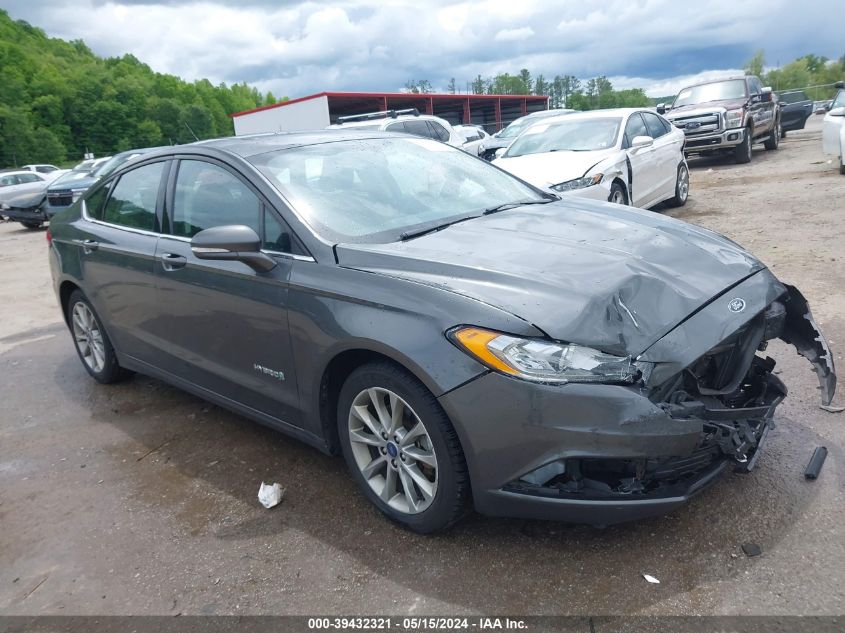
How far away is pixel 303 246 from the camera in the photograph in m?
3.17

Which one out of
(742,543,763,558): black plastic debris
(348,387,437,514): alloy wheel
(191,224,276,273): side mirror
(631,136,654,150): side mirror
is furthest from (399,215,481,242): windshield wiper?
(631,136,654,150): side mirror

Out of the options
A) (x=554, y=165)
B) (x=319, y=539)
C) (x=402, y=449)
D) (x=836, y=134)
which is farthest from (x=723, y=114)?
(x=319, y=539)

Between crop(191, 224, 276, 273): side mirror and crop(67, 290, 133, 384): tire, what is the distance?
2.10 meters

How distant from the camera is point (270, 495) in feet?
11.0

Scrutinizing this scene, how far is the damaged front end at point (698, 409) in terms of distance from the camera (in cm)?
246

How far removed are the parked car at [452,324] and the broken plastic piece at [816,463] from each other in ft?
0.82

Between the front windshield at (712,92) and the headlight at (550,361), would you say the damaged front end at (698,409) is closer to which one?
the headlight at (550,361)

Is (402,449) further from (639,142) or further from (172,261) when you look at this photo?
(639,142)

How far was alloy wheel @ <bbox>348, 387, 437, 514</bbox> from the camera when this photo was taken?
110 inches

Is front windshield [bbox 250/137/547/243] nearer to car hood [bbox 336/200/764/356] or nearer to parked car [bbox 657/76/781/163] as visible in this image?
car hood [bbox 336/200/764/356]

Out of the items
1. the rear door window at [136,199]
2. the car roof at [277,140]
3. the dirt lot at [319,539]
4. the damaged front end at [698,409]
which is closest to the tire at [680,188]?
the dirt lot at [319,539]

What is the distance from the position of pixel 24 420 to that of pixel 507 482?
3780 millimetres

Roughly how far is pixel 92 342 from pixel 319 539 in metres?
3.03

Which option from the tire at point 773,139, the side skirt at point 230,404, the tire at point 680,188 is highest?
the side skirt at point 230,404
